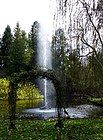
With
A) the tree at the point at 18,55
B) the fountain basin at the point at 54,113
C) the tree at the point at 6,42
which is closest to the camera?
the fountain basin at the point at 54,113

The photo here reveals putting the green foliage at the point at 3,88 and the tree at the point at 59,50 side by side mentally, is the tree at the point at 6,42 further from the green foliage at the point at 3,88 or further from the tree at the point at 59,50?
the tree at the point at 59,50

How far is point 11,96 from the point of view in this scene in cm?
1574

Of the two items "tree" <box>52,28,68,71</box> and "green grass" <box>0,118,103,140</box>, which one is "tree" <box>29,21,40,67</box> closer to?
"green grass" <box>0,118,103,140</box>

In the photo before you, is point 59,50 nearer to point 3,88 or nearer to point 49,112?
point 49,112

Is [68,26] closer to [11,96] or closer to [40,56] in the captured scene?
[11,96]

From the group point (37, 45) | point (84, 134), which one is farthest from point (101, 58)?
point (37, 45)

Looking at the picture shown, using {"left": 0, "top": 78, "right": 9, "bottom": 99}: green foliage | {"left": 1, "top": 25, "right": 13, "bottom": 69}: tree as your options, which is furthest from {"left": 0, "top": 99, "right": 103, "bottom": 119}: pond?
{"left": 1, "top": 25, "right": 13, "bottom": 69}: tree

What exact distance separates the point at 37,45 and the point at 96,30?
181 ft

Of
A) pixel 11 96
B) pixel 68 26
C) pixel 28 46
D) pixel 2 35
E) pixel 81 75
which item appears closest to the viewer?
pixel 68 26

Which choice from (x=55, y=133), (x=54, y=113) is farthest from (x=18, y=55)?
(x=55, y=133)

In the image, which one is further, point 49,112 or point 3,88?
point 3,88

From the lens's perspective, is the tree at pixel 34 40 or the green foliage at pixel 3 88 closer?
the green foliage at pixel 3 88

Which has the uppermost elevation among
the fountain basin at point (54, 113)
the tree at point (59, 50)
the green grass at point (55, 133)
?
the tree at point (59, 50)

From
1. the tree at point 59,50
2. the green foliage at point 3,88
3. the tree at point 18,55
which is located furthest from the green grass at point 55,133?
the tree at point 18,55
